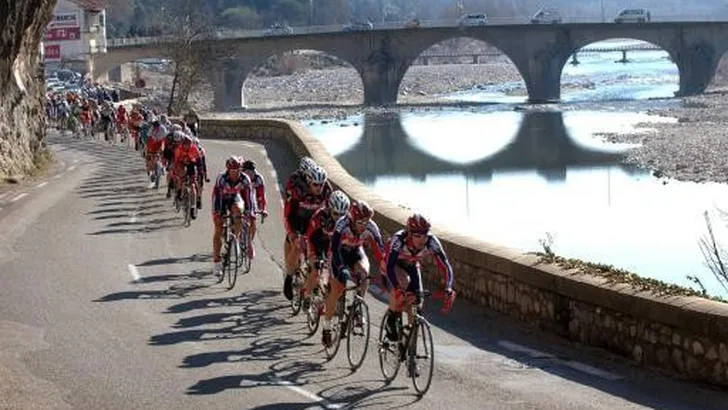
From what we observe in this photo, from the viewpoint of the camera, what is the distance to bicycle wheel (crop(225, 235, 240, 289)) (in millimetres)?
16219

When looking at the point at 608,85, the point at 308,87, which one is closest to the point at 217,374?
the point at 608,85

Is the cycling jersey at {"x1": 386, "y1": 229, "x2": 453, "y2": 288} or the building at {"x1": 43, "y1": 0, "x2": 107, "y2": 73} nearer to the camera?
the cycling jersey at {"x1": 386, "y1": 229, "x2": 453, "y2": 288}

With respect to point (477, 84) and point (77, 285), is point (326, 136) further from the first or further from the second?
point (477, 84)

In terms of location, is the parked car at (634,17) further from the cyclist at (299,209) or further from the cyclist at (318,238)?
the cyclist at (318,238)

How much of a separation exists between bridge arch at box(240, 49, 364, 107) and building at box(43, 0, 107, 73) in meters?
20.7

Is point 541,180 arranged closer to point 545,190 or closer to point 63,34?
point 545,190

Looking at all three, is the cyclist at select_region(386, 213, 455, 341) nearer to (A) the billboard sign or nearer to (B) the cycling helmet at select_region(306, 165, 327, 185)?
(B) the cycling helmet at select_region(306, 165, 327, 185)

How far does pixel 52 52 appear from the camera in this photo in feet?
271

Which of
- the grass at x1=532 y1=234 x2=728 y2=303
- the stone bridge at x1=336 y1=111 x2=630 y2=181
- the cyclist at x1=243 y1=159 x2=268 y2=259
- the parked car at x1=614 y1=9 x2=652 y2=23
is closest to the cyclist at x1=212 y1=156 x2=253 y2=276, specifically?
the cyclist at x1=243 y1=159 x2=268 y2=259

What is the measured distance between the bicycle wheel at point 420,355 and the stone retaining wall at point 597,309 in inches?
77.3

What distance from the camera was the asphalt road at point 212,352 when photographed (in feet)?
34.5

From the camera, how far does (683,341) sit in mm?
10766

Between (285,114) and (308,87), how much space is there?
45008mm

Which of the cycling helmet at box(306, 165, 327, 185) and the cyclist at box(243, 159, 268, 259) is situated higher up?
the cycling helmet at box(306, 165, 327, 185)
